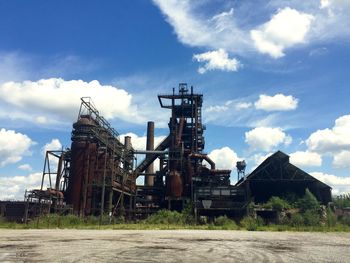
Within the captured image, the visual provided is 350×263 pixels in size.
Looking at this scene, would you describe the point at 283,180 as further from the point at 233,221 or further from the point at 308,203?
the point at 233,221

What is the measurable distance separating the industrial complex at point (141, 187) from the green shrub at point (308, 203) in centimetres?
284

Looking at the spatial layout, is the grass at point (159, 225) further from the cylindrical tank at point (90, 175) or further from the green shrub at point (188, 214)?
the cylindrical tank at point (90, 175)

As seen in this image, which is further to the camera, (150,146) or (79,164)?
(150,146)

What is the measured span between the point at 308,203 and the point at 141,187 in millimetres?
23412

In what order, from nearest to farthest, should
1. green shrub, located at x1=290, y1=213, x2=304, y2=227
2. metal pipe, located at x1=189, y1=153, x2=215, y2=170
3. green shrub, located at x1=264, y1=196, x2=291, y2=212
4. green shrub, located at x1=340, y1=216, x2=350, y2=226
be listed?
green shrub, located at x1=290, y1=213, x2=304, y2=227 < green shrub, located at x1=340, y1=216, x2=350, y2=226 < green shrub, located at x1=264, y1=196, x2=291, y2=212 < metal pipe, located at x1=189, y1=153, x2=215, y2=170

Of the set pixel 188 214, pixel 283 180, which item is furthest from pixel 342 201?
pixel 188 214

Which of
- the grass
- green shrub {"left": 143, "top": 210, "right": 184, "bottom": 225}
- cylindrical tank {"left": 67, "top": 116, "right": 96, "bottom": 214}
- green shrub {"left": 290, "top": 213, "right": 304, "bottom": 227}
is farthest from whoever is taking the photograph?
cylindrical tank {"left": 67, "top": 116, "right": 96, "bottom": 214}

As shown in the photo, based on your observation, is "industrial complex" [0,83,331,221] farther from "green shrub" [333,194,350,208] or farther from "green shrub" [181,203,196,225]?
"green shrub" [333,194,350,208]

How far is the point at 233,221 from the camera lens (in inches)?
1276

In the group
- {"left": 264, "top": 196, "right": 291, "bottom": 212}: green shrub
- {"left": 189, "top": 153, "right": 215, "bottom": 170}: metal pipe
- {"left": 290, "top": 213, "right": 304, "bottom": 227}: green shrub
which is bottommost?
{"left": 290, "top": 213, "right": 304, "bottom": 227}: green shrub

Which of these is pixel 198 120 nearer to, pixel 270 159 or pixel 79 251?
pixel 270 159

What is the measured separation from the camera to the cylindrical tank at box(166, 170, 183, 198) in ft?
148

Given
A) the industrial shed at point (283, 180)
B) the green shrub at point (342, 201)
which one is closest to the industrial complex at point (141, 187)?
the industrial shed at point (283, 180)

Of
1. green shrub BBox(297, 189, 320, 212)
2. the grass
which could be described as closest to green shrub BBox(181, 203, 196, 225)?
the grass
